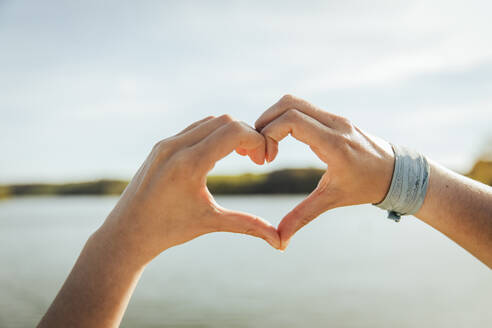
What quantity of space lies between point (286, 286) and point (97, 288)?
43.2 ft

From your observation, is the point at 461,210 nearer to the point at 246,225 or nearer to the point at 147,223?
the point at 246,225

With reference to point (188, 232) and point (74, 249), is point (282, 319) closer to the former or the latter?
point (188, 232)

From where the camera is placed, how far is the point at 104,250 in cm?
174

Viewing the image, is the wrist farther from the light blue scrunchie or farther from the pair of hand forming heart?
the light blue scrunchie

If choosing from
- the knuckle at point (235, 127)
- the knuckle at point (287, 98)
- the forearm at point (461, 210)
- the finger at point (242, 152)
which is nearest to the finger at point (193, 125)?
the knuckle at point (235, 127)

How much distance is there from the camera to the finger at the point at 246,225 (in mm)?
1983

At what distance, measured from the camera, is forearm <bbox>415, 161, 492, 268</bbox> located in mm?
1893

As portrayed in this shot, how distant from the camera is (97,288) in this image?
1677 millimetres

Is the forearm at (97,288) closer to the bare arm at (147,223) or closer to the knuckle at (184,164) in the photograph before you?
the bare arm at (147,223)

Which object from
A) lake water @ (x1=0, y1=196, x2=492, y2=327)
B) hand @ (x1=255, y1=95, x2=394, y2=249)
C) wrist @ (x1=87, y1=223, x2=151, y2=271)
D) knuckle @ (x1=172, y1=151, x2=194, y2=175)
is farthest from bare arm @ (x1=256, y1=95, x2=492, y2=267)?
lake water @ (x1=0, y1=196, x2=492, y2=327)

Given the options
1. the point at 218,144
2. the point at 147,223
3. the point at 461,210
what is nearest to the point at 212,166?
the point at 218,144

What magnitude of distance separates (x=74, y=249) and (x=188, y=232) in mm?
23129

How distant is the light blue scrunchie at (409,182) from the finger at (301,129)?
0.41 meters

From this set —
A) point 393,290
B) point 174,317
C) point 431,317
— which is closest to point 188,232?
point 174,317
